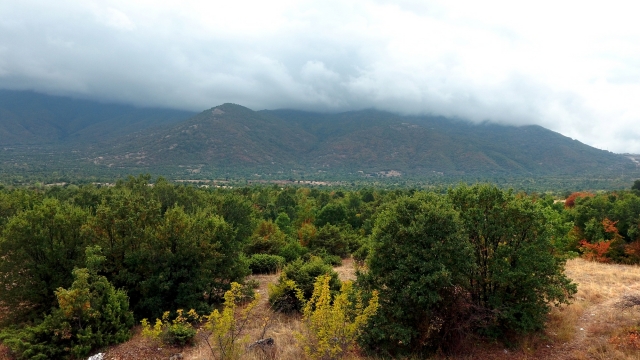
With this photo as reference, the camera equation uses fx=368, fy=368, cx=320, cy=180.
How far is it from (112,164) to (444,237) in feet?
580

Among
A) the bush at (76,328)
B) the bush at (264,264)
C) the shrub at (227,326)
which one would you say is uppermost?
the shrub at (227,326)

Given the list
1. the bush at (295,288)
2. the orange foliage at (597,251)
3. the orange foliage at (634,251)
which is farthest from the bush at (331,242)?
the orange foliage at (634,251)

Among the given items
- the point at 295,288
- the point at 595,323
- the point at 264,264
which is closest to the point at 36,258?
the point at 295,288

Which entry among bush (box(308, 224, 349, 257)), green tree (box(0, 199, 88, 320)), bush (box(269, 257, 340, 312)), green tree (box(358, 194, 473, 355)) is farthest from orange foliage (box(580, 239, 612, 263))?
green tree (box(0, 199, 88, 320))

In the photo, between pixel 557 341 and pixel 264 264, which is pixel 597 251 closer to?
pixel 557 341

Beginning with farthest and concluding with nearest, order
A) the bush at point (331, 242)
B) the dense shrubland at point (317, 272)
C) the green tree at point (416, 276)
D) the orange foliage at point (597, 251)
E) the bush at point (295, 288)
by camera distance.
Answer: the bush at point (331, 242), the orange foliage at point (597, 251), the bush at point (295, 288), the dense shrubland at point (317, 272), the green tree at point (416, 276)

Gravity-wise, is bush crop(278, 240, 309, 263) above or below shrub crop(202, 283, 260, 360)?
below

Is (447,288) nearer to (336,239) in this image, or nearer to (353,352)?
(353,352)

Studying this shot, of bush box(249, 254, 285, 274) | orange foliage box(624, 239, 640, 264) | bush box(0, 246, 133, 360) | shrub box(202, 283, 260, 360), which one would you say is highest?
orange foliage box(624, 239, 640, 264)

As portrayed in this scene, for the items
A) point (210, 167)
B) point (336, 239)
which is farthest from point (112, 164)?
point (336, 239)

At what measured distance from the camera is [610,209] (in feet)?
90.2

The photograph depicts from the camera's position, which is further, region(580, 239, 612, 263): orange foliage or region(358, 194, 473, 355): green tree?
region(580, 239, 612, 263): orange foliage

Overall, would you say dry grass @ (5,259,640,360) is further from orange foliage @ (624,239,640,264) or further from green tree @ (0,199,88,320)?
orange foliage @ (624,239,640,264)

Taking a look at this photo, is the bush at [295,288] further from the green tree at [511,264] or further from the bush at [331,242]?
the bush at [331,242]
